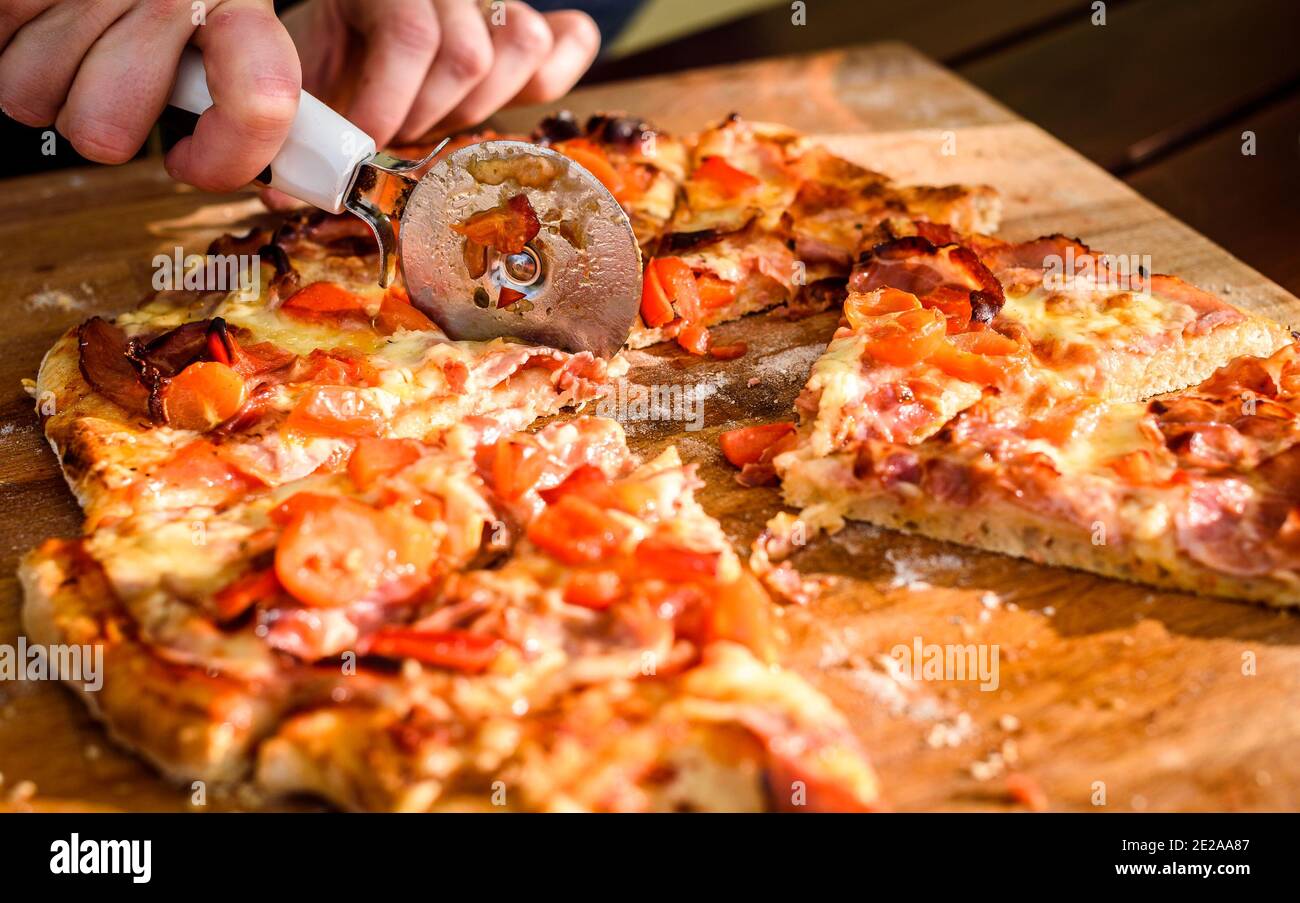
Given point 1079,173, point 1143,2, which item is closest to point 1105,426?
point 1079,173

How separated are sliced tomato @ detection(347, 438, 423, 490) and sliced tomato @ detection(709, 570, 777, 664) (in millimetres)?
1103

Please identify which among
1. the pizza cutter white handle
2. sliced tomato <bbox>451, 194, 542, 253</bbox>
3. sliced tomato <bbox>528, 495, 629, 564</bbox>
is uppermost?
the pizza cutter white handle

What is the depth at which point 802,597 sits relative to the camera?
363 centimetres

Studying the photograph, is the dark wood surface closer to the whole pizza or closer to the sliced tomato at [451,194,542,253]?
the whole pizza

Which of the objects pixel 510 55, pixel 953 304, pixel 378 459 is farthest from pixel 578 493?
pixel 510 55

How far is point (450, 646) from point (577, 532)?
1.77 ft

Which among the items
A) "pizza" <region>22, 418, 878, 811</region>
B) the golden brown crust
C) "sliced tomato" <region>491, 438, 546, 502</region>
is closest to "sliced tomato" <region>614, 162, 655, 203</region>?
"sliced tomato" <region>491, 438, 546, 502</region>

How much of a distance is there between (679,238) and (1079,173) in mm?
2227

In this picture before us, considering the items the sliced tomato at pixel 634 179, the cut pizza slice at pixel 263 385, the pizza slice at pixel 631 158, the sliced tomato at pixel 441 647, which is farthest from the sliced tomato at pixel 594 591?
the sliced tomato at pixel 634 179

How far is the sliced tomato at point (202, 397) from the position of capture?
4121mm

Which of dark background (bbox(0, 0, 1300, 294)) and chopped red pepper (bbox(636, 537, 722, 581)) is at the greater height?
dark background (bbox(0, 0, 1300, 294))

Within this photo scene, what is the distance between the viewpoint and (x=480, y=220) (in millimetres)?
4340

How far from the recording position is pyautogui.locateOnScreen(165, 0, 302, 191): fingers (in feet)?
12.7

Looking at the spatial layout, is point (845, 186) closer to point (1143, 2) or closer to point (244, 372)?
point (244, 372)
